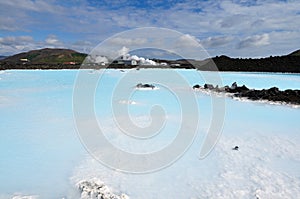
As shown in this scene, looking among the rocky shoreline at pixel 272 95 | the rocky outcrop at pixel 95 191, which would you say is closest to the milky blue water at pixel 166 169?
the rocky outcrop at pixel 95 191

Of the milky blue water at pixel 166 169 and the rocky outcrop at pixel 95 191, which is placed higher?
the rocky outcrop at pixel 95 191

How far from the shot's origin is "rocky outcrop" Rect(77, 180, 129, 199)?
3939 millimetres

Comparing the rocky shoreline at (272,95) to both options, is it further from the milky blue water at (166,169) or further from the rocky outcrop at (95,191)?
the rocky outcrop at (95,191)

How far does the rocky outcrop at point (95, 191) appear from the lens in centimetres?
394

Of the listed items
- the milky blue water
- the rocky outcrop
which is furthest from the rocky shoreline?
the rocky outcrop

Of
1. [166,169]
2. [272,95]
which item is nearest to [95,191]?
[166,169]

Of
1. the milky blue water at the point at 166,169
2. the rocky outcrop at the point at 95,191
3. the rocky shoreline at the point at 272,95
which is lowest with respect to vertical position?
the milky blue water at the point at 166,169

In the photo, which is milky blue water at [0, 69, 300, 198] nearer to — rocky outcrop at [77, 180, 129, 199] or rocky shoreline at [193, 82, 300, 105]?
rocky outcrop at [77, 180, 129, 199]

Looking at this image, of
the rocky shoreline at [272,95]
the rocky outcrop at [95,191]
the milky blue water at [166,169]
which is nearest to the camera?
the rocky outcrop at [95,191]

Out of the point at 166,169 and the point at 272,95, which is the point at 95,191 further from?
the point at 272,95

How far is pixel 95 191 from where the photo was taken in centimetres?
407

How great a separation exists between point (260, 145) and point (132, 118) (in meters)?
4.36

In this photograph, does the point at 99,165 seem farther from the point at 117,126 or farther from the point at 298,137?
the point at 298,137

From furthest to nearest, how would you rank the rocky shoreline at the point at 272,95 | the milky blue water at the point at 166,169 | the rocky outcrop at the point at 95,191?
the rocky shoreline at the point at 272,95
the milky blue water at the point at 166,169
the rocky outcrop at the point at 95,191
